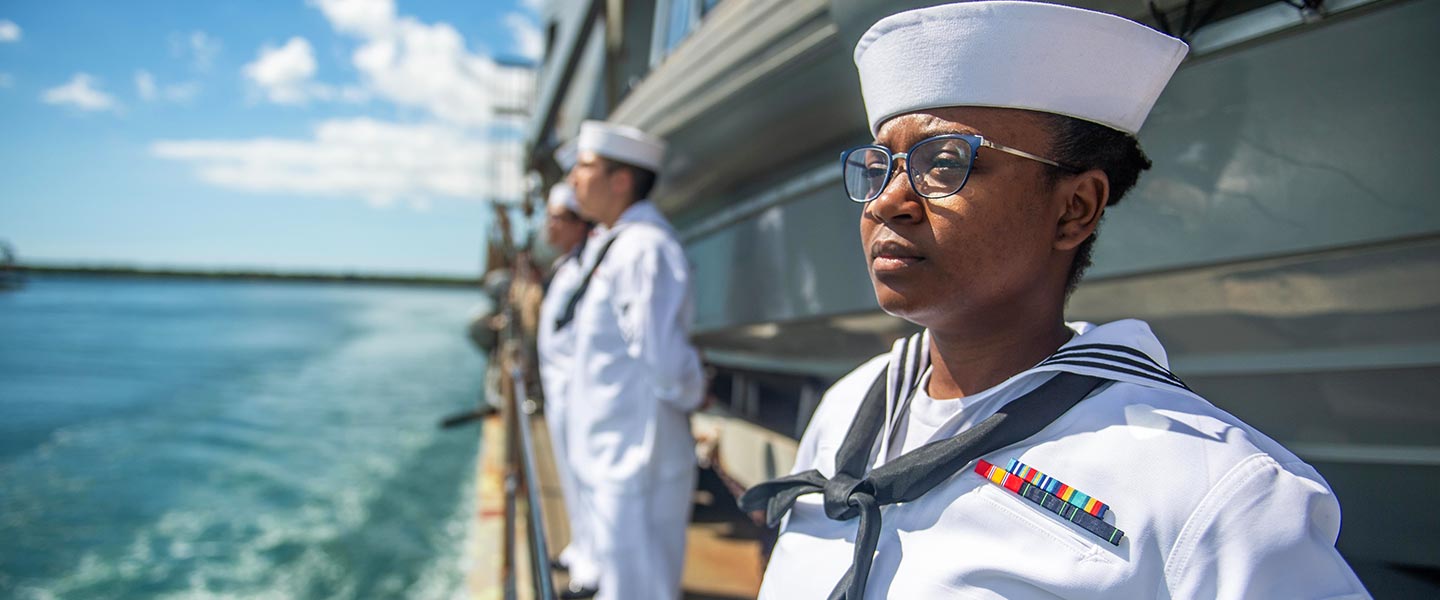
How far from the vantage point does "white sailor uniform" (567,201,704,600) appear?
2.70m

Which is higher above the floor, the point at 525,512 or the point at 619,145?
the point at 619,145

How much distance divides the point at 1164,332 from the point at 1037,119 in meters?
1.14

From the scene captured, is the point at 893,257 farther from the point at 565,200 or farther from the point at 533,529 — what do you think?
the point at 565,200

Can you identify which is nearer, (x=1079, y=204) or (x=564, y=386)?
(x=1079, y=204)

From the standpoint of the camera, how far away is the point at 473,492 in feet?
34.7

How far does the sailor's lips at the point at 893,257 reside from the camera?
96cm

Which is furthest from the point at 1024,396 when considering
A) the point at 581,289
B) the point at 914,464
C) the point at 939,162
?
the point at 581,289

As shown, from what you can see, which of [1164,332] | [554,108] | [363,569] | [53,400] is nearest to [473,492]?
[363,569]

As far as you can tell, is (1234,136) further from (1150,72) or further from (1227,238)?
(1150,72)

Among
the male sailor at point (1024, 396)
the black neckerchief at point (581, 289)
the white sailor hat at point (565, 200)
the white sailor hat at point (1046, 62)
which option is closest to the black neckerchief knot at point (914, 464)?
the male sailor at point (1024, 396)

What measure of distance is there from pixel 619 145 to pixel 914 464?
2.34 meters

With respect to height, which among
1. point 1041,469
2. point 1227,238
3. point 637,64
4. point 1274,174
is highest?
point 637,64

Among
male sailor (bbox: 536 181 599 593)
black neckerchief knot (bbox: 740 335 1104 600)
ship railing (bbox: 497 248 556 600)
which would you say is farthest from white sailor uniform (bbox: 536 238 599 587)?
black neckerchief knot (bbox: 740 335 1104 600)

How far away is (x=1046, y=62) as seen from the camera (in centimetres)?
93
